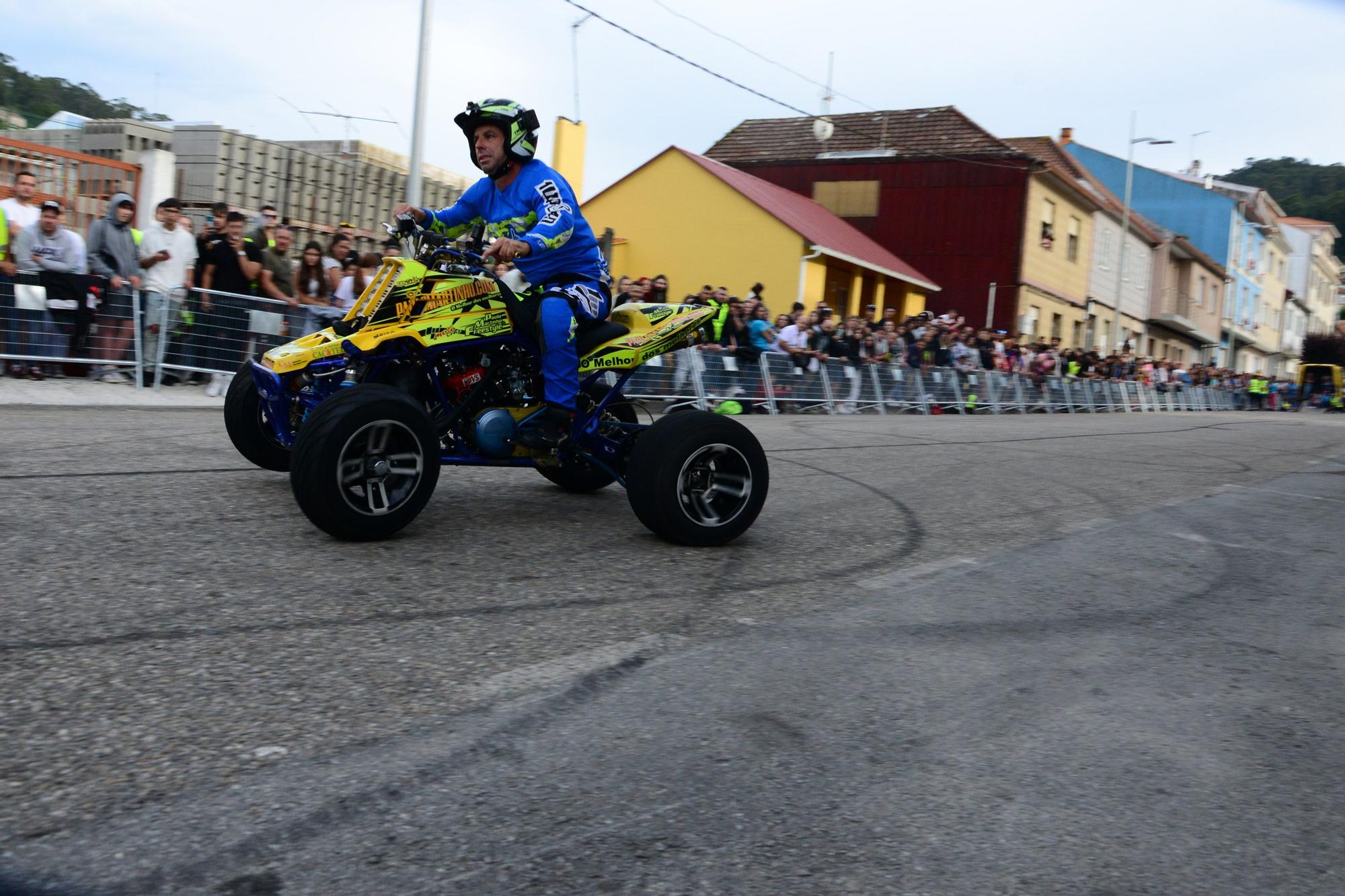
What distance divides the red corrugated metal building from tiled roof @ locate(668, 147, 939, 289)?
934mm

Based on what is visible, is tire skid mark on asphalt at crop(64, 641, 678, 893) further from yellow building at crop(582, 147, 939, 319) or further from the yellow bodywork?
yellow building at crop(582, 147, 939, 319)

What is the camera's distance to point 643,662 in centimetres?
367

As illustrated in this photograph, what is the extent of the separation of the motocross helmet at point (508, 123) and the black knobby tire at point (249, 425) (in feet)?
5.24

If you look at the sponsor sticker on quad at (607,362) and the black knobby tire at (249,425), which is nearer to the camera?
the sponsor sticker on quad at (607,362)

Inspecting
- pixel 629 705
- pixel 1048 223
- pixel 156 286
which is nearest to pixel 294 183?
pixel 156 286

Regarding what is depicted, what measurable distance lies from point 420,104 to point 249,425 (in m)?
11.7

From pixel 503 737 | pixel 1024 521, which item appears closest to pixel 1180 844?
pixel 503 737

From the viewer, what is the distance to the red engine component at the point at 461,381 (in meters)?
5.46

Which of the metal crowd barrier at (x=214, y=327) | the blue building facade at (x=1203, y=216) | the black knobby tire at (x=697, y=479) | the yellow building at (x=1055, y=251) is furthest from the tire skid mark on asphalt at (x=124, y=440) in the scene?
the blue building facade at (x=1203, y=216)

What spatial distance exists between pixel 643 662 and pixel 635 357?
7.79 ft

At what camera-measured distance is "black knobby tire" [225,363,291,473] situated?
5.86m

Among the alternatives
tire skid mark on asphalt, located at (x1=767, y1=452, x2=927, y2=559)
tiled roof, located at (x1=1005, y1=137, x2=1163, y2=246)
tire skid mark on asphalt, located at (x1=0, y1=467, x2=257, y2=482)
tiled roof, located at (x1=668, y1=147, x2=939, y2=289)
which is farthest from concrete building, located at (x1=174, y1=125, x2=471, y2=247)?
tiled roof, located at (x1=1005, y1=137, x2=1163, y2=246)

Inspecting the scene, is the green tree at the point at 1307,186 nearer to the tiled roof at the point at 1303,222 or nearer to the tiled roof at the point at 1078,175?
the tiled roof at the point at 1303,222

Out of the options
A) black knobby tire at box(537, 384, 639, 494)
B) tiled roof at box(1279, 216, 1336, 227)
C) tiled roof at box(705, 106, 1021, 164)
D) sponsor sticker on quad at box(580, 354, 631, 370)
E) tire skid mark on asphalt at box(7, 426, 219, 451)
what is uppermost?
tiled roof at box(1279, 216, 1336, 227)
